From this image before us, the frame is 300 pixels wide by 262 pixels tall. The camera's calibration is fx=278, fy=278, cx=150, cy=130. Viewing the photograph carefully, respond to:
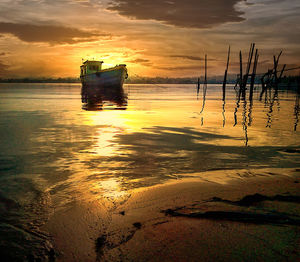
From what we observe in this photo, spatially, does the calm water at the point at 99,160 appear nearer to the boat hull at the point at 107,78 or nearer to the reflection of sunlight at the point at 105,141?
the reflection of sunlight at the point at 105,141

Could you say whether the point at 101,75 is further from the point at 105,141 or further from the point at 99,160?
the point at 99,160

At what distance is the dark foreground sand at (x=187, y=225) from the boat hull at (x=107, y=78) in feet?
173

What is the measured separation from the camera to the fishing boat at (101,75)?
5488 cm

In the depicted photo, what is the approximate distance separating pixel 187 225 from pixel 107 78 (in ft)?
179

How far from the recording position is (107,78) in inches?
2192

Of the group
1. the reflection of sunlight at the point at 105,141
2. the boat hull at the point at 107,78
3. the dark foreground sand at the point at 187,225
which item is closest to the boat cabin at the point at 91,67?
the boat hull at the point at 107,78

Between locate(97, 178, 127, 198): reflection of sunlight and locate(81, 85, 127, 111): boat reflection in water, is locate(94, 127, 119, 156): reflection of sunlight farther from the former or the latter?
locate(81, 85, 127, 111): boat reflection in water

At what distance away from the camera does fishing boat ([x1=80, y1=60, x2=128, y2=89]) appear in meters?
54.9

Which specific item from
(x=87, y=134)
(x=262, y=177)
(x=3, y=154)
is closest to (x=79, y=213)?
(x=262, y=177)

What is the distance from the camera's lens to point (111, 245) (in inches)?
111

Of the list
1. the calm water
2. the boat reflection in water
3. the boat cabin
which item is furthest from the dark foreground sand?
the boat cabin

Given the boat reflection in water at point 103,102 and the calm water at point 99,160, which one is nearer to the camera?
the calm water at point 99,160

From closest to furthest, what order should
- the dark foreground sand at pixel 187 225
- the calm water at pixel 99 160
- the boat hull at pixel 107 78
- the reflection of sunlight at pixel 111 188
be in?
the dark foreground sand at pixel 187 225, the calm water at pixel 99 160, the reflection of sunlight at pixel 111 188, the boat hull at pixel 107 78

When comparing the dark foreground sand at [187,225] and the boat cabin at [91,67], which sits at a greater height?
the boat cabin at [91,67]
